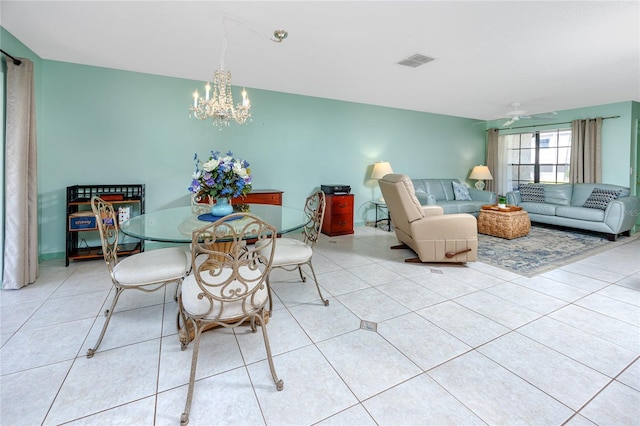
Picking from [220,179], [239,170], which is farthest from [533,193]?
[220,179]

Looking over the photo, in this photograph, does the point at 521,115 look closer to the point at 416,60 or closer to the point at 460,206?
the point at 460,206

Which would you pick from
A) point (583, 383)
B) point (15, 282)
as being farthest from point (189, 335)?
point (583, 383)

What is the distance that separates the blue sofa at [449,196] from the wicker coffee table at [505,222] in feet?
1.99

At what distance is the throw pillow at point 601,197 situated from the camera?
4.68 meters

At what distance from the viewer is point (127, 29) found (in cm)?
264

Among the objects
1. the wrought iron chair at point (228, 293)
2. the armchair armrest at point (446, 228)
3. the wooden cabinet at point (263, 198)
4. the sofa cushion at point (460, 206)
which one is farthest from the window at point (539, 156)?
the wrought iron chair at point (228, 293)

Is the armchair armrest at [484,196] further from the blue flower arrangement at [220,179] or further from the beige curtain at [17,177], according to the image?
the beige curtain at [17,177]

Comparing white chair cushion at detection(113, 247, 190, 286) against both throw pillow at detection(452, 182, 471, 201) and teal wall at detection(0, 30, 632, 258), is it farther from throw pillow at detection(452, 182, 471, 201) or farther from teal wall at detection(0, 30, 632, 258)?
throw pillow at detection(452, 182, 471, 201)

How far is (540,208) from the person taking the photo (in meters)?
5.41

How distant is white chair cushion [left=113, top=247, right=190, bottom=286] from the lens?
178 centimetres

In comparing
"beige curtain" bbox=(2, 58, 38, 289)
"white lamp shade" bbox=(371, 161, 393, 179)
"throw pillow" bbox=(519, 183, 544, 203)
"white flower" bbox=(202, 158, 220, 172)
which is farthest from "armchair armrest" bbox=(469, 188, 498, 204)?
"beige curtain" bbox=(2, 58, 38, 289)

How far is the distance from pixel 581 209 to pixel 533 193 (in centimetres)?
97

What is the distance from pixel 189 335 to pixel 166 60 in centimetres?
307

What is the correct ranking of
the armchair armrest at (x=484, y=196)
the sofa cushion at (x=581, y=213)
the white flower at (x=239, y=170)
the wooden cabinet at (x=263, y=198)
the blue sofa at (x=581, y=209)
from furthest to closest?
1. the armchair armrest at (x=484, y=196)
2. the sofa cushion at (x=581, y=213)
3. the blue sofa at (x=581, y=209)
4. the wooden cabinet at (x=263, y=198)
5. the white flower at (x=239, y=170)
